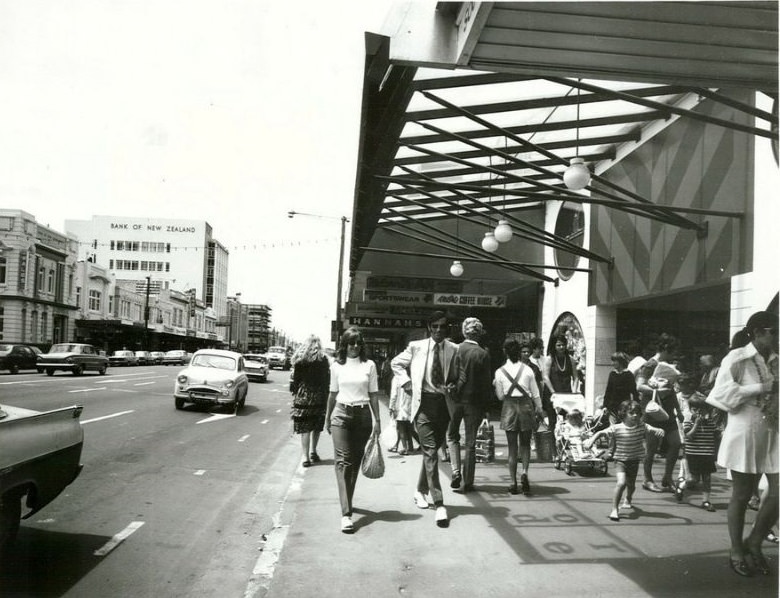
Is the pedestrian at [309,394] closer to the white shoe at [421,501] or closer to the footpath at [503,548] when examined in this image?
the footpath at [503,548]

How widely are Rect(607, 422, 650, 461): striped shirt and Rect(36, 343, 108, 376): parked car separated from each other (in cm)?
2579

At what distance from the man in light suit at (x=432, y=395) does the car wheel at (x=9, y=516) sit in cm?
317

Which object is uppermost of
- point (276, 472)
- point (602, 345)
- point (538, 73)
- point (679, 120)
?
point (679, 120)

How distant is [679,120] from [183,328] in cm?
8846

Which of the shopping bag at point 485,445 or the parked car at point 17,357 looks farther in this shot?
the parked car at point 17,357

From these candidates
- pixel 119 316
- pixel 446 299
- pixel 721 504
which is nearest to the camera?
pixel 721 504

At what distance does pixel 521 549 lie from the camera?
185 inches

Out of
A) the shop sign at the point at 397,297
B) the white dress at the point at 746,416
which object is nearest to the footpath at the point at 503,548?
the white dress at the point at 746,416

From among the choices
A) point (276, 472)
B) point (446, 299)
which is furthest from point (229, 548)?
point (446, 299)

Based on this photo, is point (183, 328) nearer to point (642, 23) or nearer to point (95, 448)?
point (95, 448)

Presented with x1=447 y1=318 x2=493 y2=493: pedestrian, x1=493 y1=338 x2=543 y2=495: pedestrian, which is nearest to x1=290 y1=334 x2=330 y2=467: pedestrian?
x1=447 y1=318 x2=493 y2=493: pedestrian

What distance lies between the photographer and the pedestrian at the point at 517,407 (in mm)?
6691

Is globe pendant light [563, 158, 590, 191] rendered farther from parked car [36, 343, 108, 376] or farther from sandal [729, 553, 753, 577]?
parked car [36, 343, 108, 376]

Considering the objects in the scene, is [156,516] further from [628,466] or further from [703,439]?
[703,439]
